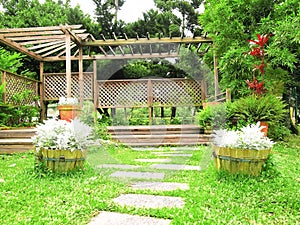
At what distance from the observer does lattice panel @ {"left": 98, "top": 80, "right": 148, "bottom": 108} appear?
8.46m

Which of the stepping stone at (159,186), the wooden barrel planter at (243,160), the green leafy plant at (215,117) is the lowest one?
the stepping stone at (159,186)

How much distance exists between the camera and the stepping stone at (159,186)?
2681 mm

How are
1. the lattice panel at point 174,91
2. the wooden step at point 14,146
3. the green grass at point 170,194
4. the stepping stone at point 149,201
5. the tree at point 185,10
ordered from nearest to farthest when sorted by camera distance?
the green grass at point 170,194, the stepping stone at point 149,201, the wooden step at point 14,146, the lattice panel at point 174,91, the tree at point 185,10

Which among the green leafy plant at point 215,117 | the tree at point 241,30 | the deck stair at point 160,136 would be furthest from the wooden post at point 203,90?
the green leafy plant at point 215,117

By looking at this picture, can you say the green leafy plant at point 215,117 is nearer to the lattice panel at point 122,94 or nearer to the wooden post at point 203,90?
the wooden post at point 203,90

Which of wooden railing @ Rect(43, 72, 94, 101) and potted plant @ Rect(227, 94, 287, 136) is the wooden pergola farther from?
potted plant @ Rect(227, 94, 287, 136)

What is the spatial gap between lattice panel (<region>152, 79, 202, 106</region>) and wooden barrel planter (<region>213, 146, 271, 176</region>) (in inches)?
221

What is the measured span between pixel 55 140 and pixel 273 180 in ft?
7.78

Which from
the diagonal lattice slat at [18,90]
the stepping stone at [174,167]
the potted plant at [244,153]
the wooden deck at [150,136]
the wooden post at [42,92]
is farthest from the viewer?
the wooden post at [42,92]

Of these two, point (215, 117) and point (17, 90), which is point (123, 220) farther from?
point (17, 90)

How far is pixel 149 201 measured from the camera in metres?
2.28

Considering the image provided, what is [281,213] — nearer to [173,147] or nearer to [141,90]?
[173,147]

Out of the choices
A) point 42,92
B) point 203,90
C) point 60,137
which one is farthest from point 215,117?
point 42,92

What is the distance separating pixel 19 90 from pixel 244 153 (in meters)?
6.72
